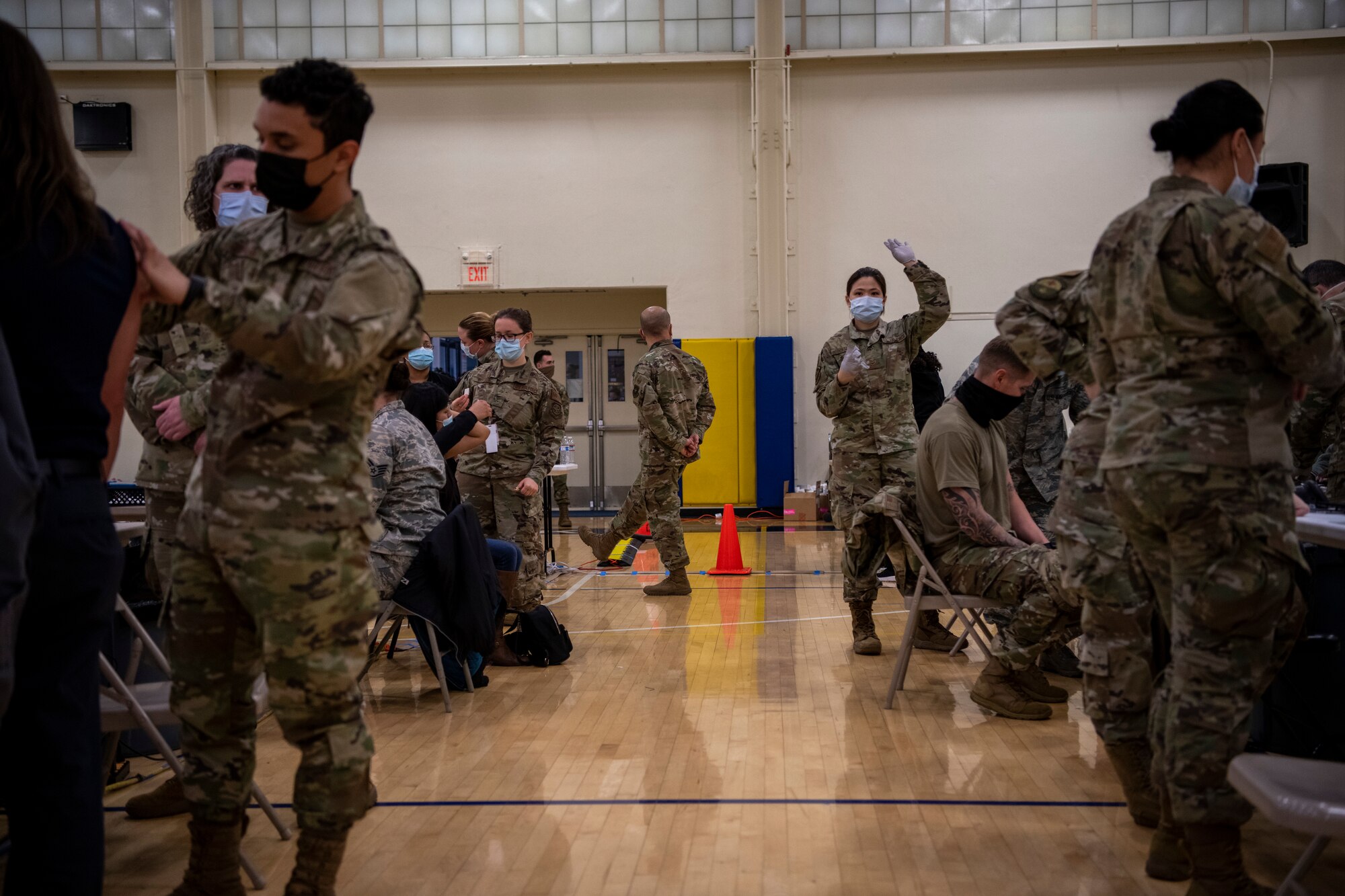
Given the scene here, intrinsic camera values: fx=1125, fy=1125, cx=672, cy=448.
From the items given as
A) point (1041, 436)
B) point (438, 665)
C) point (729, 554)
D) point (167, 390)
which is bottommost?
point (729, 554)

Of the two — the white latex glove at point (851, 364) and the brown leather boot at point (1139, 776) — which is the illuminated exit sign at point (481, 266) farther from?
the brown leather boot at point (1139, 776)

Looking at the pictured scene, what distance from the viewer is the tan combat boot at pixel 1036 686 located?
4614 millimetres

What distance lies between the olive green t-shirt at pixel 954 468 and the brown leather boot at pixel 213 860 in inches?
116

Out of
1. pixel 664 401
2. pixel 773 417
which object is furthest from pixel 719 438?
pixel 664 401

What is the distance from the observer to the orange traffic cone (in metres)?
8.75

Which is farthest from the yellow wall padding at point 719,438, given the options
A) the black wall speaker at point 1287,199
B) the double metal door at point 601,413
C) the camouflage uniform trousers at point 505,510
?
the camouflage uniform trousers at point 505,510

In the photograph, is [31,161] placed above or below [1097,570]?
above

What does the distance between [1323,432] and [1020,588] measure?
1.47 metres

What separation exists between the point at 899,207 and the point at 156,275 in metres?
11.7

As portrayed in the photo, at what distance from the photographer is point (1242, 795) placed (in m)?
2.28

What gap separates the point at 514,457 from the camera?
662 centimetres

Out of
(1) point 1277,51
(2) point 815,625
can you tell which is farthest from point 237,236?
(1) point 1277,51

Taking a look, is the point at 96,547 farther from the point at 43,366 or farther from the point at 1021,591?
the point at 1021,591

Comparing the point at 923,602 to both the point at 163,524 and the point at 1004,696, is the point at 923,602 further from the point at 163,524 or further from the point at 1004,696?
the point at 163,524
